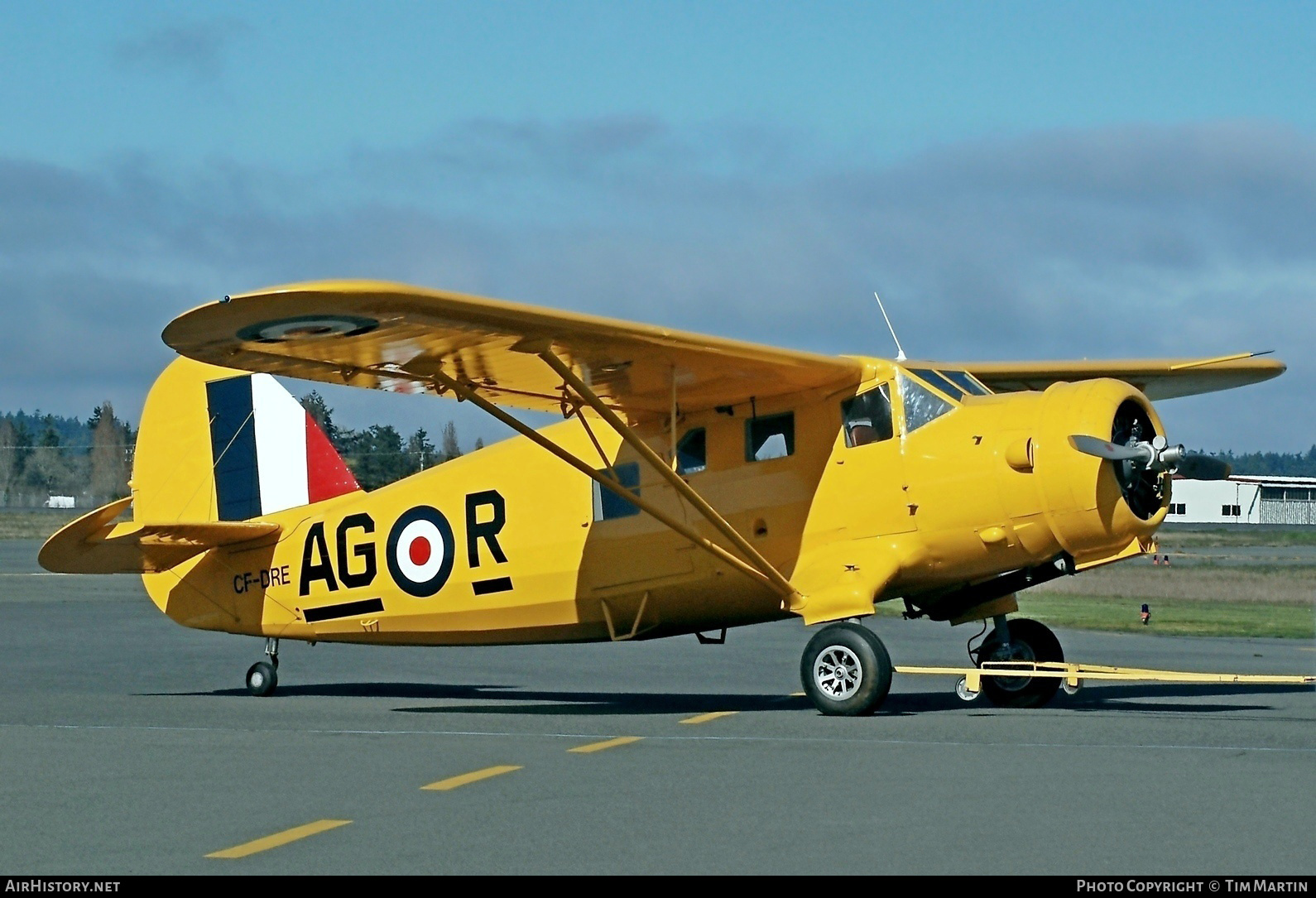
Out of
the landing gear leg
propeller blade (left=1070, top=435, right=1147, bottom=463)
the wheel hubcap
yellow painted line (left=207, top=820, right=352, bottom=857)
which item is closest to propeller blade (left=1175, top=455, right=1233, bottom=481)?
propeller blade (left=1070, top=435, right=1147, bottom=463)

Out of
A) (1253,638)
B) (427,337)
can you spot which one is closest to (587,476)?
(427,337)

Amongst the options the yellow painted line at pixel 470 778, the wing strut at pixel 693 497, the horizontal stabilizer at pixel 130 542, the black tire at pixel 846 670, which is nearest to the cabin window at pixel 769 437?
the wing strut at pixel 693 497

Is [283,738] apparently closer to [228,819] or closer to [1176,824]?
[228,819]

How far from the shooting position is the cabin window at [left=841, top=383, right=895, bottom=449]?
12781 mm

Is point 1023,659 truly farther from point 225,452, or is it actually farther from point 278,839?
point 225,452

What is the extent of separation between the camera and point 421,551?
1495 centimetres

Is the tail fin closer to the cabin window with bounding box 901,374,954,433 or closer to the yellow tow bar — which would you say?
the cabin window with bounding box 901,374,954,433

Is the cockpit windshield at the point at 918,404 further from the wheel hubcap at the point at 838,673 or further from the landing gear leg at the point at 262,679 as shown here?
the landing gear leg at the point at 262,679

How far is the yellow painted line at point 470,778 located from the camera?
8.66m

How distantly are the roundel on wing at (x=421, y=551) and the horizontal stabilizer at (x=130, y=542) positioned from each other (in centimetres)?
166

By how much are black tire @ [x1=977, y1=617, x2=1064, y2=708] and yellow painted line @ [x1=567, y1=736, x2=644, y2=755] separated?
12.8 feet

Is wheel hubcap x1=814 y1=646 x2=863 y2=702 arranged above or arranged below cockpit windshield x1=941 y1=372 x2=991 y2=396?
below

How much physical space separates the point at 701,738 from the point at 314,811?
3635 millimetres

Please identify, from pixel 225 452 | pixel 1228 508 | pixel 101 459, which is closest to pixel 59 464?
A: pixel 101 459
